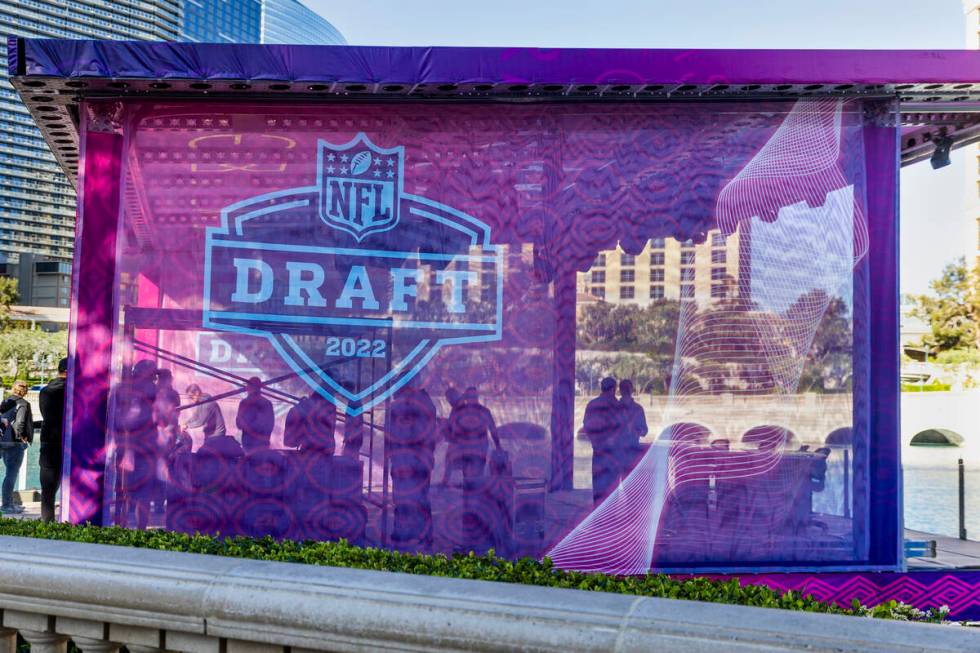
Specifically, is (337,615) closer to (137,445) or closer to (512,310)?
(512,310)

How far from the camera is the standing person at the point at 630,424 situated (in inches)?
266

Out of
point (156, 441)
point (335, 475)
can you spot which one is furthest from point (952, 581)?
point (156, 441)

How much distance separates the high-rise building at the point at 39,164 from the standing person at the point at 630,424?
105m

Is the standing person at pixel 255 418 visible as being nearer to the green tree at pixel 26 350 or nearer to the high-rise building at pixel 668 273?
the high-rise building at pixel 668 273

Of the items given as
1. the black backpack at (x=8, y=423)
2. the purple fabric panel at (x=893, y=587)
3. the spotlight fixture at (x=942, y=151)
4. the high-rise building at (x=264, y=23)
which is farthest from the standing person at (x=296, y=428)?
the high-rise building at (x=264, y=23)

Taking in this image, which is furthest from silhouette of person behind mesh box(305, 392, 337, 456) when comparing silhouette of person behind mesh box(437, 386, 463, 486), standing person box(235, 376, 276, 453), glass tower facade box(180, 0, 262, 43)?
glass tower facade box(180, 0, 262, 43)

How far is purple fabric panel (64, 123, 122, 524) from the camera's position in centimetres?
667

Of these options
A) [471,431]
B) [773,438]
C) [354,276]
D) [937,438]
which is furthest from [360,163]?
[937,438]

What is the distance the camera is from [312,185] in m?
6.86

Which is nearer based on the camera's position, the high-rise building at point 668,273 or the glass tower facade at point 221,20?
the high-rise building at point 668,273

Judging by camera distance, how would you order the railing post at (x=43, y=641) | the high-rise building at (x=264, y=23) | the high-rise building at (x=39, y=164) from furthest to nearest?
the high-rise building at (x=264, y=23) < the high-rise building at (x=39, y=164) < the railing post at (x=43, y=641)

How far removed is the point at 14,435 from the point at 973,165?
10182 cm

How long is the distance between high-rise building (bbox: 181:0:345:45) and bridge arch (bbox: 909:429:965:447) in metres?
146

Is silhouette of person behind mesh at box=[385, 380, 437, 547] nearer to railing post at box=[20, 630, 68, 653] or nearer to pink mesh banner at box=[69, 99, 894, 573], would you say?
pink mesh banner at box=[69, 99, 894, 573]
